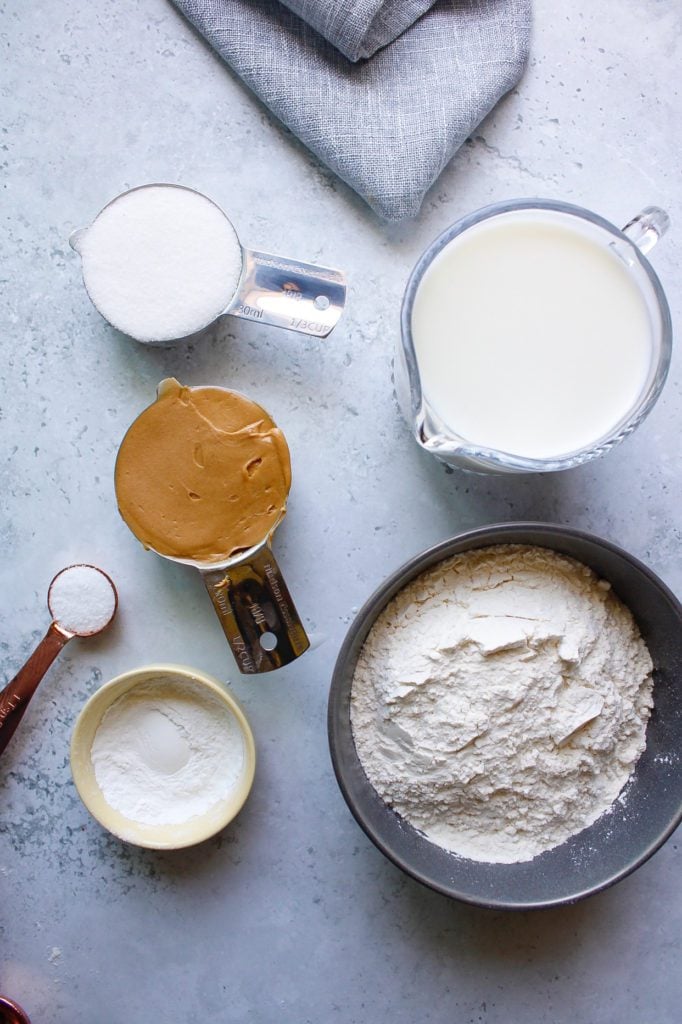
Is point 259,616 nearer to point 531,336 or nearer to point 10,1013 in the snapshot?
point 531,336

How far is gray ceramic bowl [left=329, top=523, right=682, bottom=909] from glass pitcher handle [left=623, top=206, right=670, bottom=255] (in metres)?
0.37

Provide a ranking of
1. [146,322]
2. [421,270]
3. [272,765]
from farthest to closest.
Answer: [272,765]
[146,322]
[421,270]

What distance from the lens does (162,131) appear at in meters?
1.22

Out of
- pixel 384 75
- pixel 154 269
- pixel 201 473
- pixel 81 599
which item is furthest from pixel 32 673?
pixel 384 75

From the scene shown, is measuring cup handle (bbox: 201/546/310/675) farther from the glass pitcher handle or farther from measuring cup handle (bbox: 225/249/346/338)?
the glass pitcher handle

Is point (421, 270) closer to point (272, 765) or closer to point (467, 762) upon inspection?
point (467, 762)

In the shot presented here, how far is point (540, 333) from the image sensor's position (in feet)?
3.41

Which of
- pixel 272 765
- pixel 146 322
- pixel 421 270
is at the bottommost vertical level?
pixel 272 765

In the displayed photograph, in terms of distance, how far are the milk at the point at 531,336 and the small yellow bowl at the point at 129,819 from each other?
0.48 m

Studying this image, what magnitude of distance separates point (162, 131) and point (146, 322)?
0.31 metres

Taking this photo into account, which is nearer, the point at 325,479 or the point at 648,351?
the point at 648,351

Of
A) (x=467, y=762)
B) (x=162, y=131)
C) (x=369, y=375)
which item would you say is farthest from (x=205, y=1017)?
(x=162, y=131)

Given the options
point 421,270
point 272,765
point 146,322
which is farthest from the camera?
point 272,765

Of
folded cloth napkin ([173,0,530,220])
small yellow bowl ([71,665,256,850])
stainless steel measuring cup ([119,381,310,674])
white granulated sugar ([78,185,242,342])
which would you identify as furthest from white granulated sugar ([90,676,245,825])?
folded cloth napkin ([173,0,530,220])
